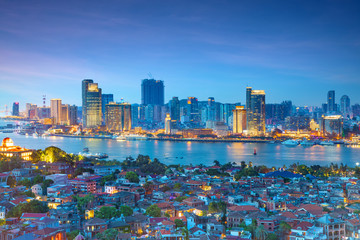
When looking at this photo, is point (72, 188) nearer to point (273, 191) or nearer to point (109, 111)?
point (273, 191)

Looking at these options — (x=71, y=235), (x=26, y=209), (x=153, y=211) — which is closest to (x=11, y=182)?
(x=26, y=209)

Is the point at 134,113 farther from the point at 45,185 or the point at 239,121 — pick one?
the point at 45,185

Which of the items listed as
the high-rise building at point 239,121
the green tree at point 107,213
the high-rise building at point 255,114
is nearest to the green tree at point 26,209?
the green tree at point 107,213

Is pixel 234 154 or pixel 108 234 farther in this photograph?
pixel 234 154

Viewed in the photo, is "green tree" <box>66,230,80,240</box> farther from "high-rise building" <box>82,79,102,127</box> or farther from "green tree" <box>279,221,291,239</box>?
"high-rise building" <box>82,79,102,127</box>

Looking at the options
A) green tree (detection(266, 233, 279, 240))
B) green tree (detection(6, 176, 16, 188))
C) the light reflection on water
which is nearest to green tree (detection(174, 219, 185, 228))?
green tree (detection(266, 233, 279, 240))
